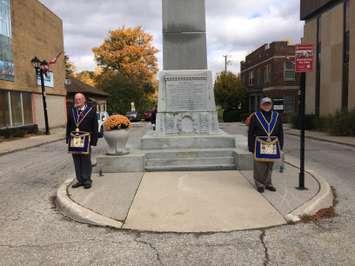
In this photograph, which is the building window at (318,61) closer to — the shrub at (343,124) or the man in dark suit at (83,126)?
the shrub at (343,124)

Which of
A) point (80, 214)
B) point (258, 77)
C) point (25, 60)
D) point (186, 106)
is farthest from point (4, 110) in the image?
point (258, 77)

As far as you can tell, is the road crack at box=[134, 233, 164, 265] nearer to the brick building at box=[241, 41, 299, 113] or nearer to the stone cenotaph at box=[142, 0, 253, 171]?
the stone cenotaph at box=[142, 0, 253, 171]

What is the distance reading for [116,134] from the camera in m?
9.62

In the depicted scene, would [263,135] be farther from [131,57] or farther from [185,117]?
[131,57]

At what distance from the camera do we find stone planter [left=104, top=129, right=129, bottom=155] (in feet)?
31.5

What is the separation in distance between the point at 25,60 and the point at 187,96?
18235 mm

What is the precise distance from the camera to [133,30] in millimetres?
64812

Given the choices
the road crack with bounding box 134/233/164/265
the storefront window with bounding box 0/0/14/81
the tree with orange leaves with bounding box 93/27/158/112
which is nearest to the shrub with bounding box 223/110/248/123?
the tree with orange leaves with bounding box 93/27/158/112

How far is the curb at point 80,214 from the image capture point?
19.1ft

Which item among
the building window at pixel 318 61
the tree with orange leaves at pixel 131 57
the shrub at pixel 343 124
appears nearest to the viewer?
the shrub at pixel 343 124

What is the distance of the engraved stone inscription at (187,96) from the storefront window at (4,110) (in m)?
14.5

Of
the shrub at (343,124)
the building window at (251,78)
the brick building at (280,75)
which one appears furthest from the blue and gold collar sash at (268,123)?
the building window at (251,78)

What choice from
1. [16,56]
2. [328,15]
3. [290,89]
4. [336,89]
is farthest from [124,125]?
[290,89]

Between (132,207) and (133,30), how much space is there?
61.0m
